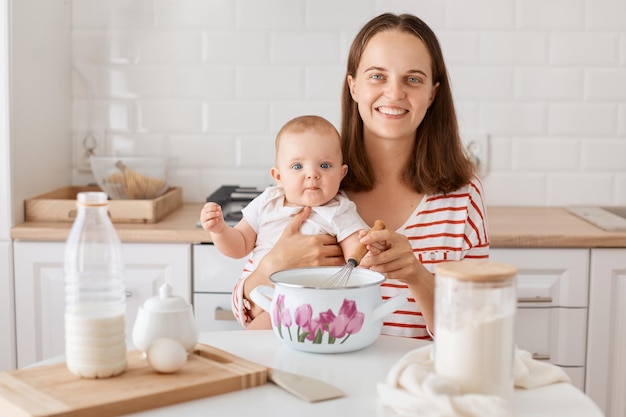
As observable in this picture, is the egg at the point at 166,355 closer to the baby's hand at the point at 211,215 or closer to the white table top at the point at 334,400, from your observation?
the white table top at the point at 334,400

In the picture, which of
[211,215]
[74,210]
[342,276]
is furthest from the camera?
[74,210]

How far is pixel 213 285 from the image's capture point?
2580 mm

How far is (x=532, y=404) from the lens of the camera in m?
1.22

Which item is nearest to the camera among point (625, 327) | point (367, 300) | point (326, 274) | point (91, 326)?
point (91, 326)

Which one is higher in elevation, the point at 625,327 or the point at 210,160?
the point at 210,160

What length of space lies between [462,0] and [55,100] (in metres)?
1.44

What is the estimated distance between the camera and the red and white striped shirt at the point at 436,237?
196 centimetres

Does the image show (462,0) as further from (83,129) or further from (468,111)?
(83,129)

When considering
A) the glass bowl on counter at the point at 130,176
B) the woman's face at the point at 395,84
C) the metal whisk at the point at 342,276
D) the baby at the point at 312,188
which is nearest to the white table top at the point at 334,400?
the metal whisk at the point at 342,276

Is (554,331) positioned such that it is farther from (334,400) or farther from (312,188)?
(334,400)

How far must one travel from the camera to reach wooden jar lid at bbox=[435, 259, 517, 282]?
110 cm

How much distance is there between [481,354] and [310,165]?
0.88 metres

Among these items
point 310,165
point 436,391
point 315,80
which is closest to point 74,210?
point 315,80

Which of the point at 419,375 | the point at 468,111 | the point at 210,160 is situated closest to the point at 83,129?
the point at 210,160
